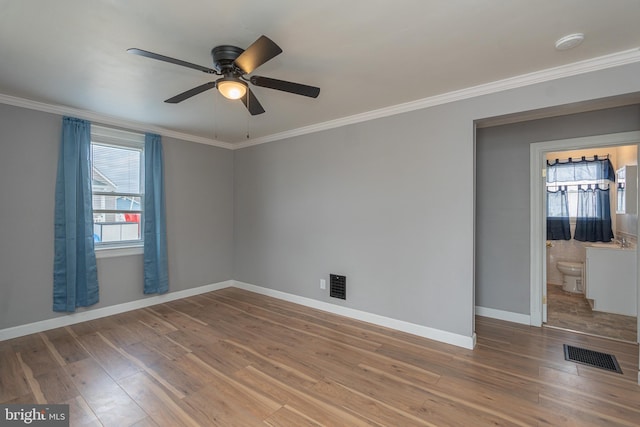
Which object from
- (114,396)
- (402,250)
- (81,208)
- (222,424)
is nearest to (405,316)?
(402,250)

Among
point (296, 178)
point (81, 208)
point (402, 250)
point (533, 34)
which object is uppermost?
point (533, 34)

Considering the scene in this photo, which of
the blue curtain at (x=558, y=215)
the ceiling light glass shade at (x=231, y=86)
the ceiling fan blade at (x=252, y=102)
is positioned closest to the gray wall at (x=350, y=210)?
the ceiling fan blade at (x=252, y=102)

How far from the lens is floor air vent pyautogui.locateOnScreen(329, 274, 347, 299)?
3.80 m

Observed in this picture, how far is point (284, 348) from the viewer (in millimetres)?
2906

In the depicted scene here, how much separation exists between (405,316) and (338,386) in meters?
1.34

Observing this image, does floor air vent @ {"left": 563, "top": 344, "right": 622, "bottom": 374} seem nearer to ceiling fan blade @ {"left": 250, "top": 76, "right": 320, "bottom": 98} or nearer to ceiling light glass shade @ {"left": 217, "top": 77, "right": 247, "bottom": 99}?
ceiling fan blade @ {"left": 250, "top": 76, "right": 320, "bottom": 98}

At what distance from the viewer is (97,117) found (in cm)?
366

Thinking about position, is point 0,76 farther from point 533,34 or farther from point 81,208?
point 533,34

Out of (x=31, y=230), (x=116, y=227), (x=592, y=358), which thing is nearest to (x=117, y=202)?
(x=116, y=227)

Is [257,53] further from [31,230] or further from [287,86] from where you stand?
[31,230]

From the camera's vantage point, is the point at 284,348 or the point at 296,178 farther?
the point at 296,178

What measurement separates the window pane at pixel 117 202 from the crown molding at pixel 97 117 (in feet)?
3.18

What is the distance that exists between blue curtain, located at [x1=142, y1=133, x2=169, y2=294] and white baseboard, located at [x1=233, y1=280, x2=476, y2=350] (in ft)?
5.10

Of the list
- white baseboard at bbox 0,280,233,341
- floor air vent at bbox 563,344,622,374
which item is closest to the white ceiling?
white baseboard at bbox 0,280,233,341
